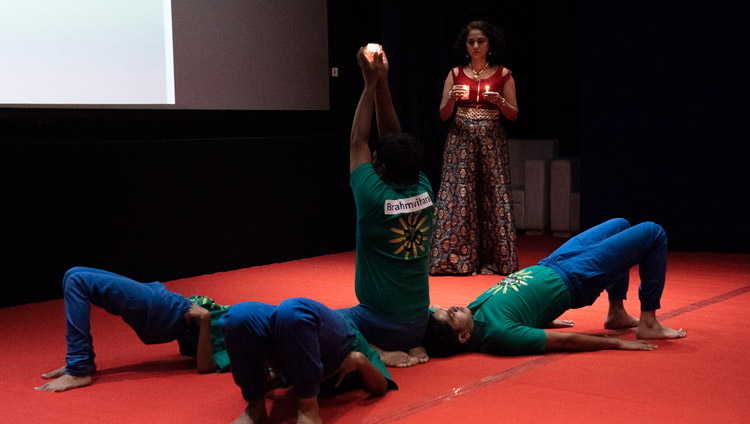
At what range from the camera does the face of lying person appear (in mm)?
3236

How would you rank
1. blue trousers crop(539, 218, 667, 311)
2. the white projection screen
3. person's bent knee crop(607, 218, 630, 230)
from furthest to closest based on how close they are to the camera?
1. the white projection screen
2. person's bent knee crop(607, 218, 630, 230)
3. blue trousers crop(539, 218, 667, 311)

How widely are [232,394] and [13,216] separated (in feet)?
8.24

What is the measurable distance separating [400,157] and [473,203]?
2624 mm

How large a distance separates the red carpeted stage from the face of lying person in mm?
115

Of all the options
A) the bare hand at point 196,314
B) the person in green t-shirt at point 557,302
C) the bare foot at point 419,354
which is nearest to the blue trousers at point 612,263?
the person in green t-shirt at point 557,302

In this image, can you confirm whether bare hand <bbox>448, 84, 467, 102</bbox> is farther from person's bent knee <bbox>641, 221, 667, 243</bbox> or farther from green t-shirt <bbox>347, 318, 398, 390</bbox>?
green t-shirt <bbox>347, 318, 398, 390</bbox>

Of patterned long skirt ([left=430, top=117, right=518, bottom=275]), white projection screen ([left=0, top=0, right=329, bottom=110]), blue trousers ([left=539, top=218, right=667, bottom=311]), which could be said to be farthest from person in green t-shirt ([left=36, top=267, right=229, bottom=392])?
patterned long skirt ([left=430, top=117, right=518, bottom=275])

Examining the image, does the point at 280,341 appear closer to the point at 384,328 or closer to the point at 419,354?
the point at 384,328

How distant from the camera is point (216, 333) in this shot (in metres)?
3.23

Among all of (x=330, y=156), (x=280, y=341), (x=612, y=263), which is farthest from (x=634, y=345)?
(x=330, y=156)

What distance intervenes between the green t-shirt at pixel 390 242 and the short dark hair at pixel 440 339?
0.65 feet

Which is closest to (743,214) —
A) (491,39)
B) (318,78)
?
(491,39)

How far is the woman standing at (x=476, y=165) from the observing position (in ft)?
17.8

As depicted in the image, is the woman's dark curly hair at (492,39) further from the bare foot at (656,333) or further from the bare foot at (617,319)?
the bare foot at (656,333)
